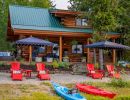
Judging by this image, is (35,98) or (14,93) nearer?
(35,98)

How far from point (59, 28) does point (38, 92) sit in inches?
673

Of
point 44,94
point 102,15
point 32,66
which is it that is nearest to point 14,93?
point 44,94

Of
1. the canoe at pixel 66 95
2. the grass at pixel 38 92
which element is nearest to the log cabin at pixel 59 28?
the grass at pixel 38 92

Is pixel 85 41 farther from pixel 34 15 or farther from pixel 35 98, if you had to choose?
pixel 35 98

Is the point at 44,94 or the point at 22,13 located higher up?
the point at 22,13

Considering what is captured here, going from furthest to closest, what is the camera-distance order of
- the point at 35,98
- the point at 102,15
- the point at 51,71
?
the point at 102,15 → the point at 51,71 → the point at 35,98

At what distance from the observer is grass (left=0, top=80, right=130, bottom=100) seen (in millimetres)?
16578

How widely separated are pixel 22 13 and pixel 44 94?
19.0 meters

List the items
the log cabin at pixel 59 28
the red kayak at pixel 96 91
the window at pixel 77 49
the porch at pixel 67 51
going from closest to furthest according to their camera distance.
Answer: the red kayak at pixel 96 91 < the log cabin at pixel 59 28 < the porch at pixel 67 51 < the window at pixel 77 49

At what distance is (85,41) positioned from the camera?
36.7 meters

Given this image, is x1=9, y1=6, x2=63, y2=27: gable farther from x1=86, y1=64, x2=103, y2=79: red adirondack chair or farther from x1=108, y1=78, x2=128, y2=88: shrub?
x1=108, y1=78, x2=128, y2=88: shrub

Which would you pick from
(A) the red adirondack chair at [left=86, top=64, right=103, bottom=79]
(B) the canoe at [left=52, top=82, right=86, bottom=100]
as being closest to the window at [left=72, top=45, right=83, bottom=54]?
(A) the red adirondack chair at [left=86, top=64, right=103, bottom=79]

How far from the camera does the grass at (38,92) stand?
54.4 ft

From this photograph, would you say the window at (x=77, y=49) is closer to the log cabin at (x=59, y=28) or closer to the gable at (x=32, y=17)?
the log cabin at (x=59, y=28)
